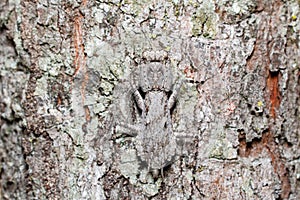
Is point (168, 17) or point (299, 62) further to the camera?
point (299, 62)

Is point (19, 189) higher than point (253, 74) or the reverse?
the reverse

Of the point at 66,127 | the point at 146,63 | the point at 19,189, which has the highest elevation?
the point at 146,63

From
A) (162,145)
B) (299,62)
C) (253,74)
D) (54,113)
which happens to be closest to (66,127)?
(54,113)

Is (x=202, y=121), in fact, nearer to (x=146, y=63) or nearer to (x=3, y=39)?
(x=146, y=63)

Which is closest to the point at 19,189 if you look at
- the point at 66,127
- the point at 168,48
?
the point at 66,127
